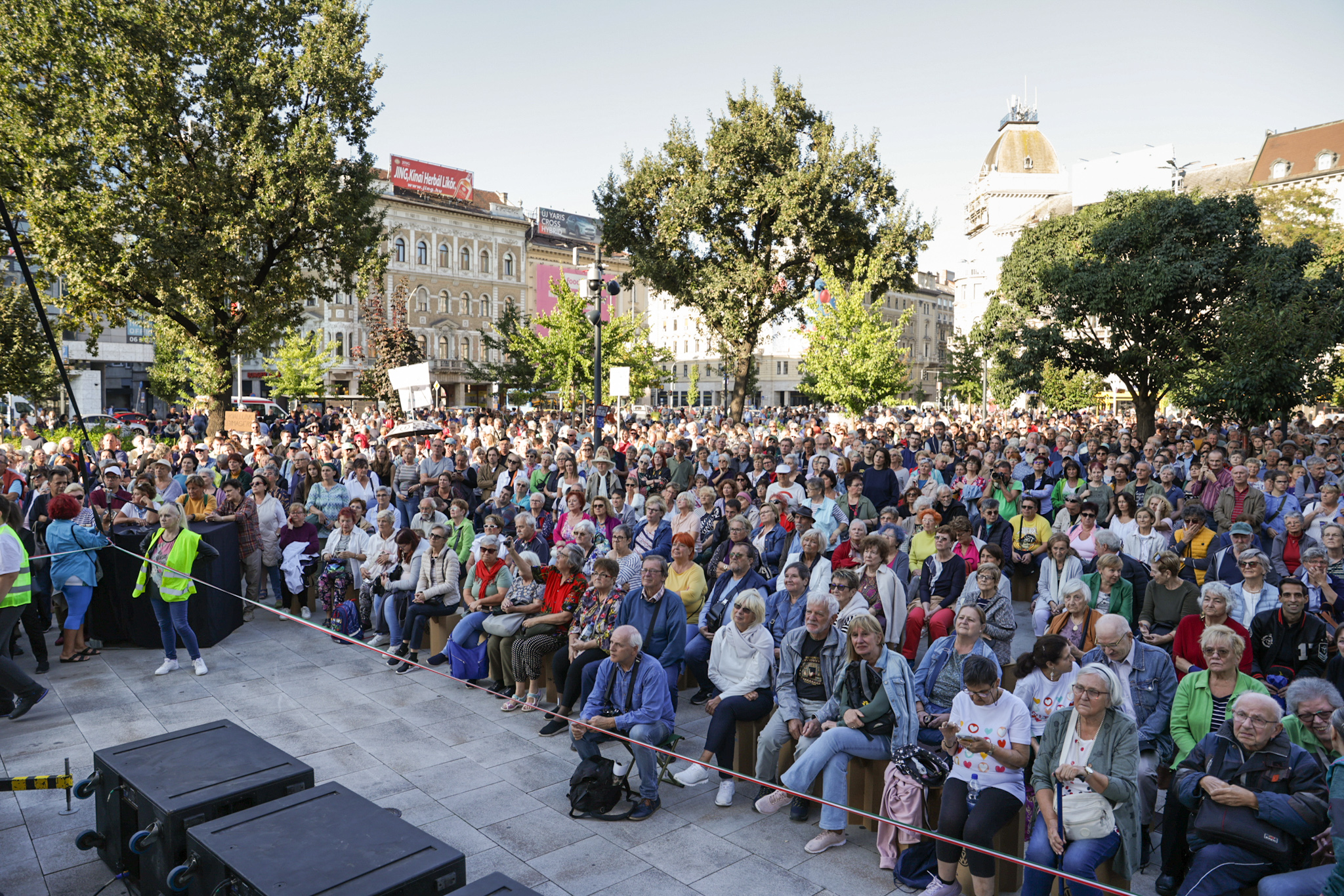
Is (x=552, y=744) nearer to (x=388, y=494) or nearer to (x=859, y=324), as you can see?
(x=388, y=494)

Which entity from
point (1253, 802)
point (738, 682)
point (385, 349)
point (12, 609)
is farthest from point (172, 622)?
point (385, 349)

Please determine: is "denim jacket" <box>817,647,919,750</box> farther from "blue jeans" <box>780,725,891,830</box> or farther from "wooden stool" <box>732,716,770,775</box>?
"wooden stool" <box>732,716,770,775</box>

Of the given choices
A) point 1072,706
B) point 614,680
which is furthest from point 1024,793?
point 614,680

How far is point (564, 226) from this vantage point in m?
75.7

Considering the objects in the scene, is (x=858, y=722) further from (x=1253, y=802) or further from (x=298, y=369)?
(x=298, y=369)

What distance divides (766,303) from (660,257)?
4127 millimetres

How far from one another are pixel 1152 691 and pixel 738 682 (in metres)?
2.55

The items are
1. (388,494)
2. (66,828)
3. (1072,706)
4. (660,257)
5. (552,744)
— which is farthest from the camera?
(660,257)

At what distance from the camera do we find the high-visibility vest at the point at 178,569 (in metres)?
7.87

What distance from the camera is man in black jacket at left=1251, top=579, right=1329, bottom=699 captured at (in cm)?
549

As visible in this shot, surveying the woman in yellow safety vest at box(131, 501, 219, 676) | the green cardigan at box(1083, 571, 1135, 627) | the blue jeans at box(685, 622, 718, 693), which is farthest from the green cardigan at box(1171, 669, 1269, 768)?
the woman in yellow safety vest at box(131, 501, 219, 676)

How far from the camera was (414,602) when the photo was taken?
8523mm

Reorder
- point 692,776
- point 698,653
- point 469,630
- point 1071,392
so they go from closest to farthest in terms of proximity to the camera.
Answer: point 692,776 → point 698,653 → point 469,630 → point 1071,392

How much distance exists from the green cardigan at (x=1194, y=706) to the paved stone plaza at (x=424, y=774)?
2.59 feet
